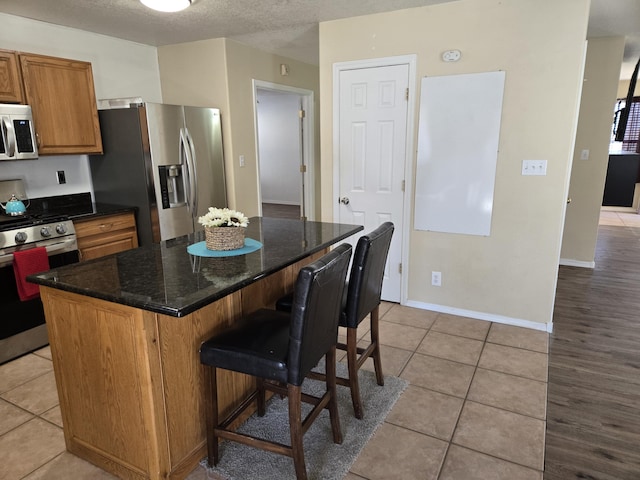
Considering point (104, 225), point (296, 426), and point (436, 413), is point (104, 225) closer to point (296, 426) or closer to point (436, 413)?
point (296, 426)

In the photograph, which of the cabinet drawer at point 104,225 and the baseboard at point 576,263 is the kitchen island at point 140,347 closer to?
the cabinet drawer at point 104,225

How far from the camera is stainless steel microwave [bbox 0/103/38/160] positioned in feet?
9.29

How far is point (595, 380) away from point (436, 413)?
1086 millimetres

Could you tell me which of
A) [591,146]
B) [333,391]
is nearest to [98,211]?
[333,391]

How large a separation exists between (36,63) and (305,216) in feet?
10.6

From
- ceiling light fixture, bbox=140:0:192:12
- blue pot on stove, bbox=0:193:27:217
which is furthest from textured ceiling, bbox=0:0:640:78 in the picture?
blue pot on stove, bbox=0:193:27:217

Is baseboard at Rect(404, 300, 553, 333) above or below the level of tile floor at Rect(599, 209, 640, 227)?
below

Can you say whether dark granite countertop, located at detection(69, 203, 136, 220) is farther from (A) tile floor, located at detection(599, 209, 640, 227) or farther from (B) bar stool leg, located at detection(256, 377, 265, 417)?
(A) tile floor, located at detection(599, 209, 640, 227)

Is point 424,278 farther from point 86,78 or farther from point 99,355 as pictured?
point 86,78

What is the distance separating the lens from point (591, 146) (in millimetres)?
4547

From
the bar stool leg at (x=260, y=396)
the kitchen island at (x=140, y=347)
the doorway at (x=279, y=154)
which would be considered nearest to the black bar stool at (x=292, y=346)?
the kitchen island at (x=140, y=347)

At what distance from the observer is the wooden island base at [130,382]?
156 centimetres

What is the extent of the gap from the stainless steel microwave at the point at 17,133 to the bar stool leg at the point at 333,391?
2656 millimetres

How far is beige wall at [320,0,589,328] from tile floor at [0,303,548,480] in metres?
0.36
